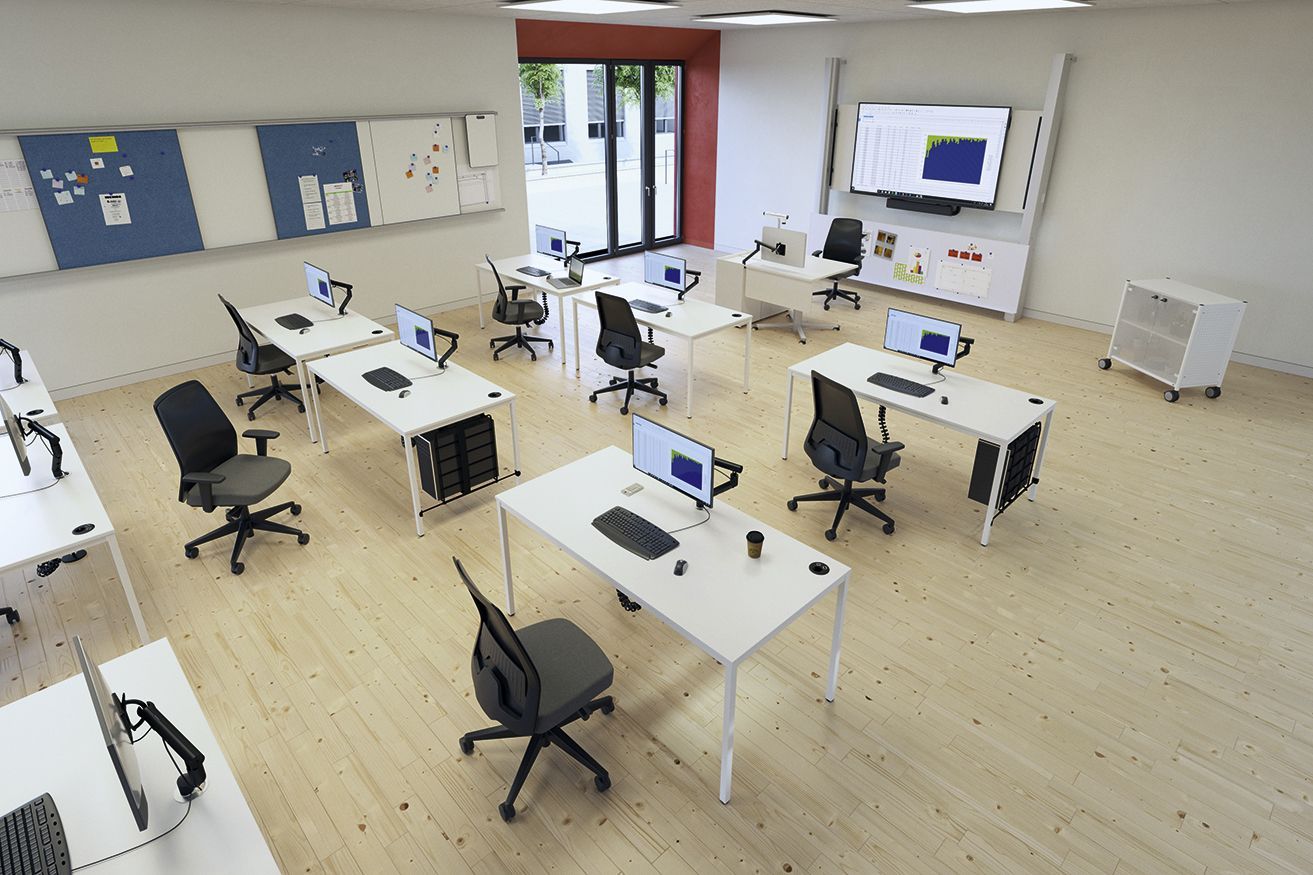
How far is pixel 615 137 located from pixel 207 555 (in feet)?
25.7

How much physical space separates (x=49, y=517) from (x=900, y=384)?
4697 mm

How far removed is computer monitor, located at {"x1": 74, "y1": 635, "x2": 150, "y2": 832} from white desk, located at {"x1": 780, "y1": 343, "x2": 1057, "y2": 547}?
12.8ft

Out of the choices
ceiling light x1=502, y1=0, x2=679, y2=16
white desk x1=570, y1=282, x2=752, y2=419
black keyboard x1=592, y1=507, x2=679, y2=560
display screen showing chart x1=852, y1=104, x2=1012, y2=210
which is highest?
ceiling light x1=502, y1=0, x2=679, y2=16

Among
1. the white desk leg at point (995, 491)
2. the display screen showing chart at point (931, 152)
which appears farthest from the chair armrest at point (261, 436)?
the display screen showing chart at point (931, 152)

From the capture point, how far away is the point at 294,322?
616 cm

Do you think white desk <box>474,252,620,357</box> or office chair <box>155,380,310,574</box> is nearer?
office chair <box>155,380,310,574</box>

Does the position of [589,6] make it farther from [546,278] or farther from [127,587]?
[127,587]

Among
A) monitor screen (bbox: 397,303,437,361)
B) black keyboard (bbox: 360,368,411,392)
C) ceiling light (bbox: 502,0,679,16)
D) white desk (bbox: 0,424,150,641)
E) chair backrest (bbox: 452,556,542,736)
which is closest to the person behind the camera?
chair backrest (bbox: 452,556,542,736)

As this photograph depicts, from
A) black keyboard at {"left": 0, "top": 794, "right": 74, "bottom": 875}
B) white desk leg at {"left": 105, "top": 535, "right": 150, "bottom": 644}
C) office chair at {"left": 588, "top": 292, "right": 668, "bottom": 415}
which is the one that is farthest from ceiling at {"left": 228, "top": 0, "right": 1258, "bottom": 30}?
black keyboard at {"left": 0, "top": 794, "right": 74, "bottom": 875}

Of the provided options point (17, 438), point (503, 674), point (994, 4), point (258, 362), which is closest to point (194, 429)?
point (17, 438)

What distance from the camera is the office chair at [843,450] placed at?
4.39 meters

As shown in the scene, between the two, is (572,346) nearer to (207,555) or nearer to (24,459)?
(207,555)

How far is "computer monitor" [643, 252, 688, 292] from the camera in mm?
6910

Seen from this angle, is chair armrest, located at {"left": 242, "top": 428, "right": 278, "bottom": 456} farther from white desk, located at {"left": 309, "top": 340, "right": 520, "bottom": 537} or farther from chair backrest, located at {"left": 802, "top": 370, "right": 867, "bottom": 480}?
chair backrest, located at {"left": 802, "top": 370, "right": 867, "bottom": 480}
